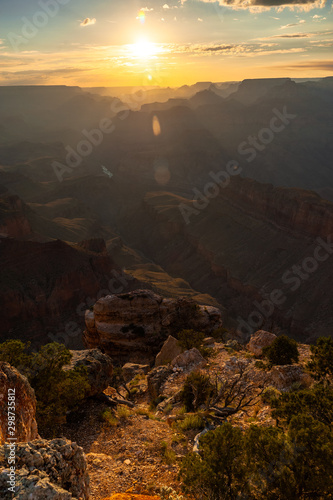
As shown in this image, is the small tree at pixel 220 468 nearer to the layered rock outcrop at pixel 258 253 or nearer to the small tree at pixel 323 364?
the small tree at pixel 323 364

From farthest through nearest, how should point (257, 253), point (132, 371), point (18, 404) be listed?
1. point (257, 253)
2. point (132, 371)
3. point (18, 404)

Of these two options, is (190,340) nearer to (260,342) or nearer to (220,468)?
(260,342)

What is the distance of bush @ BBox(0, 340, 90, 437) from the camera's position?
17.9 m

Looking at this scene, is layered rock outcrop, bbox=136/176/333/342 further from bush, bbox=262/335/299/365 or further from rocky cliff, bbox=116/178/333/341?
bush, bbox=262/335/299/365

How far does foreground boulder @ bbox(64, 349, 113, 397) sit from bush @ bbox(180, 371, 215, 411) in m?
6.16

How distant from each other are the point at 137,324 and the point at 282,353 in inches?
833

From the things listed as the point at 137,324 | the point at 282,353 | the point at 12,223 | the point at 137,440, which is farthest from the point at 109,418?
the point at 12,223

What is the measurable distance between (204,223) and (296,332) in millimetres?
64300

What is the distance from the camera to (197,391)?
65.8 ft

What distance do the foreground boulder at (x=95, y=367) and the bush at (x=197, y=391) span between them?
616 centimetres

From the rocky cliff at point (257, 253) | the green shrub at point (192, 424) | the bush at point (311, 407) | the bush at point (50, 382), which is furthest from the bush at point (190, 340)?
the rocky cliff at point (257, 253)

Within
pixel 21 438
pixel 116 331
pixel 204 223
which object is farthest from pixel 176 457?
pixel 204 223

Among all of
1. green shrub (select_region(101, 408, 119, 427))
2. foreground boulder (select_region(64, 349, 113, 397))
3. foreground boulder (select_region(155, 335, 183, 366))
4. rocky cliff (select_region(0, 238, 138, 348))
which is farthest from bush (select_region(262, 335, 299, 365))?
rocky cliff (select_region(0, 238, 138, 348))

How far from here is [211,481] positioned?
9.38m
